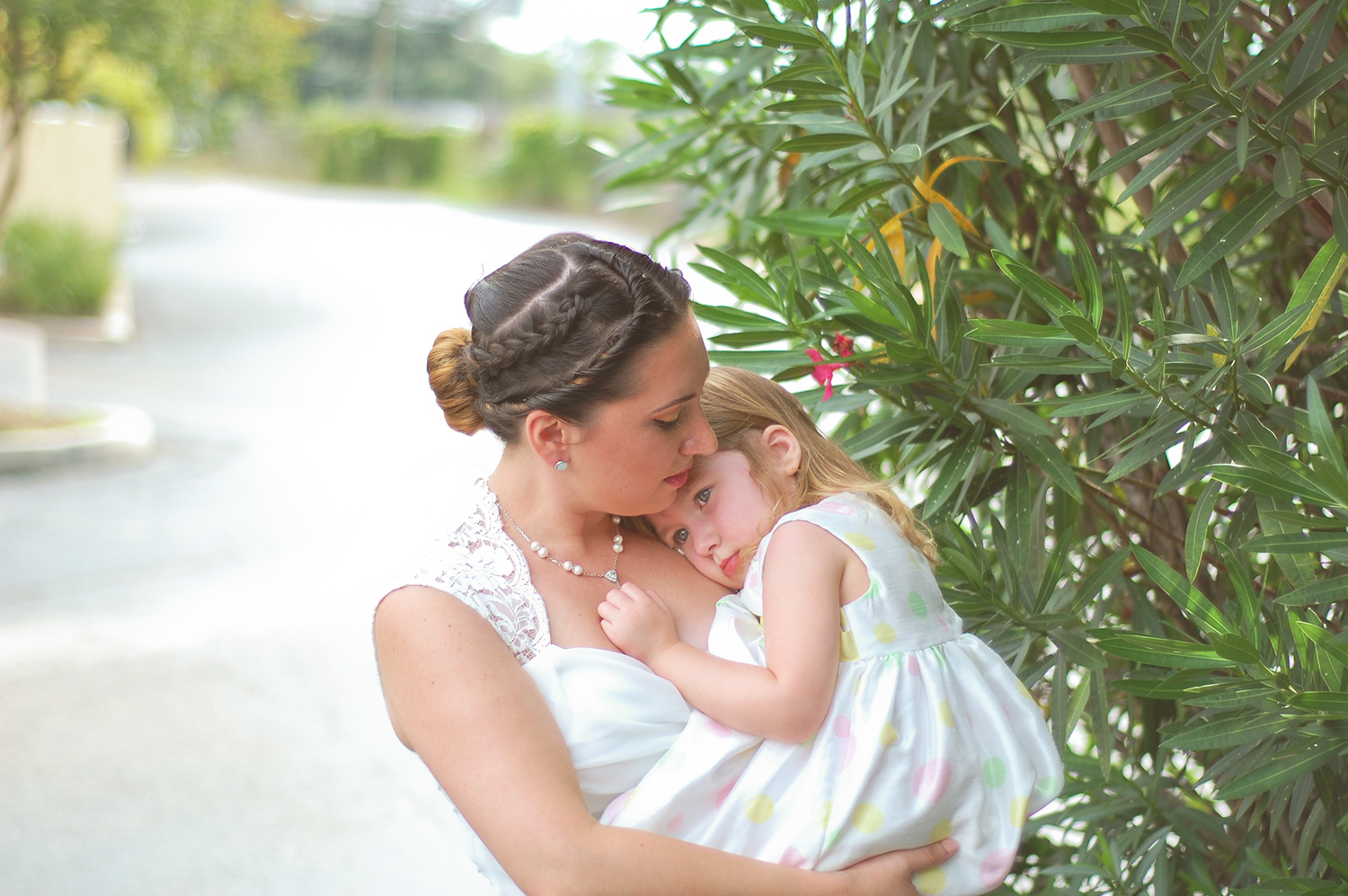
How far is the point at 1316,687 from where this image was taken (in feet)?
4.69

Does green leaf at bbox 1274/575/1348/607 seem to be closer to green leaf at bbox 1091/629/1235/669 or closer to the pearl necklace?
green leaf at bbox 1091/629/1235/669

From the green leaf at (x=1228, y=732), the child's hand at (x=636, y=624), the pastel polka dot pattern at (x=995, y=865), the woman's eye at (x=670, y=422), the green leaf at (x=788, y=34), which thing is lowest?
the pastel polka dot pattern at (x=995, y=865)

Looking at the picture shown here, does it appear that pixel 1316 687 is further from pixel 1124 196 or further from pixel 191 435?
pixel 191 435

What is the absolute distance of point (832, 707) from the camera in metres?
1.54

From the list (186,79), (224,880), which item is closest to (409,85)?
(186,79)

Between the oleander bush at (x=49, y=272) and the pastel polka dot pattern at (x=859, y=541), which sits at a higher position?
the pastel polka dot pattern at (x=859, y=541)

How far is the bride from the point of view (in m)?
1.41

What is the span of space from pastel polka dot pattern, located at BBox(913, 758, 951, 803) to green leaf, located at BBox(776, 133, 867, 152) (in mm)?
856

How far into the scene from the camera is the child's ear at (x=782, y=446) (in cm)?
179

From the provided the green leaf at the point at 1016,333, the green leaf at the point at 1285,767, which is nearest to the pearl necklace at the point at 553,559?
the green leaf at the point at 1016,333

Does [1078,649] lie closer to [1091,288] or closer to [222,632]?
[1091,288]

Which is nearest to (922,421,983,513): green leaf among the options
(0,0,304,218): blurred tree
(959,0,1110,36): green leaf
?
(959,0,1110,36): green leaf

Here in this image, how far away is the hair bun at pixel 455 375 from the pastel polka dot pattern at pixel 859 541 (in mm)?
521

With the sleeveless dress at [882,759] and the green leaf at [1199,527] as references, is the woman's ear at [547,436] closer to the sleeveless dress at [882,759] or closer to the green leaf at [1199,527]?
the sleeveless dress at [882,759]
